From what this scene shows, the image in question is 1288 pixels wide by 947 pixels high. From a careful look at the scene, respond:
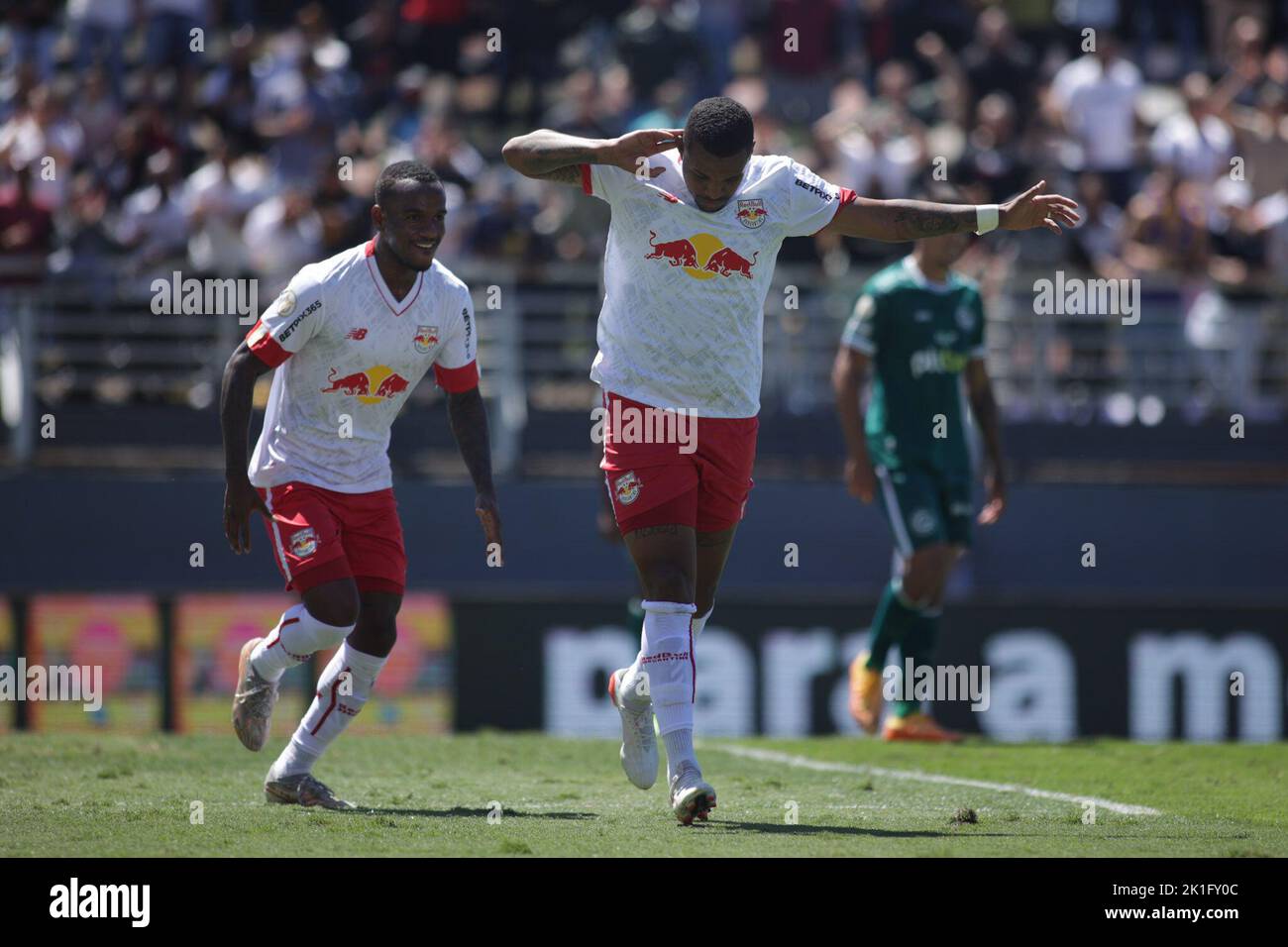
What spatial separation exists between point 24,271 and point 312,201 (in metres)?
2.48

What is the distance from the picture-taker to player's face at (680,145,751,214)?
697 cm

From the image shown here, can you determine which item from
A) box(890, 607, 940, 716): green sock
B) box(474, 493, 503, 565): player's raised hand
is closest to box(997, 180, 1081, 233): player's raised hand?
box(474, 493, 503, 565): player's raised hand

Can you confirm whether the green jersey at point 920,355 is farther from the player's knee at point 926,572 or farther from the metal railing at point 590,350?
the metal railing at point 590,350

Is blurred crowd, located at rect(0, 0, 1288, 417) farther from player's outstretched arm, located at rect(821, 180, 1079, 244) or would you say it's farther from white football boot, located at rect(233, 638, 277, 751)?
player's outstretched arm, located at rect(821, 180, 1079, 244)

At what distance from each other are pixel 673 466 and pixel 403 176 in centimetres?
158

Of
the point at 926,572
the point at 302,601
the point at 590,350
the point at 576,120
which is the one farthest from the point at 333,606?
the point at 576,120

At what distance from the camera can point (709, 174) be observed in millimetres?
7027

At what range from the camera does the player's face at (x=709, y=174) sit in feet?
22.9

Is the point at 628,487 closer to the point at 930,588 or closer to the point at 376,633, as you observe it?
the point at 376,633

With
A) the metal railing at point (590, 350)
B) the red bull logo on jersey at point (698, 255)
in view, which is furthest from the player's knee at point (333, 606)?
the metal railing at point (590, 350)

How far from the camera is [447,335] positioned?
7984mm

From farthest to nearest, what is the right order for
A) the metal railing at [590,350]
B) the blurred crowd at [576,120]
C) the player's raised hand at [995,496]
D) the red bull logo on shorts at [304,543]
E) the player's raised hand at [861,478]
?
the blurred crowd at [576,120], the metal railing at [590,350], the player's raised hand at [995,496], the player's raised hand at [861,478], the red bull logo on shorts at [304,543]

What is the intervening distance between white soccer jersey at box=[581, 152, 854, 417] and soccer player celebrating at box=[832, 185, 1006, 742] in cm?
374

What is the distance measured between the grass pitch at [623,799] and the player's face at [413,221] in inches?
87.7
